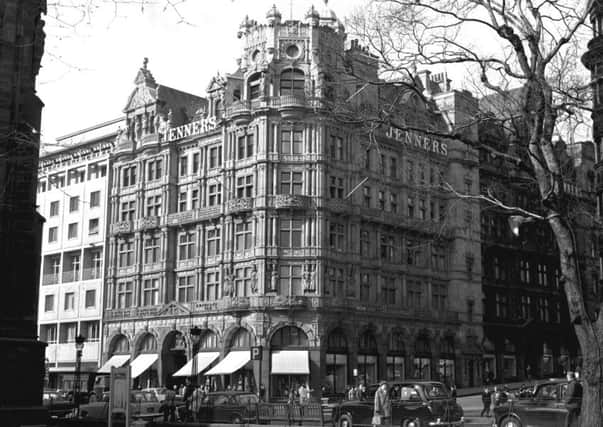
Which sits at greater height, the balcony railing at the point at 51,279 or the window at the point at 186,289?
the balcony railing at the point at 51,279

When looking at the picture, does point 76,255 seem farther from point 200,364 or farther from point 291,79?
point 291,79

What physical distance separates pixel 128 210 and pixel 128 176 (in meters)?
2.89

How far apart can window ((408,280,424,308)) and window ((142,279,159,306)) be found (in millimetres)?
19500

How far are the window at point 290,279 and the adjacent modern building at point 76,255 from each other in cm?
2013

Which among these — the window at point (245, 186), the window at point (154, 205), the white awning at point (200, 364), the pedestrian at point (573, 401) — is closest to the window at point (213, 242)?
the window at point (245, 186)

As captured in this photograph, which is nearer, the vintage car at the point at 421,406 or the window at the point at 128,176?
the vintage car at the point at 421,406

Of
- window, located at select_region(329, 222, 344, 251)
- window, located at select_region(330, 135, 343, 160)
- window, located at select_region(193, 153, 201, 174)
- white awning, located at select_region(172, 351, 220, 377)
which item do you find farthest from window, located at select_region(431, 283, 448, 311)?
window, located at select_region(193, 153, 201, 174)

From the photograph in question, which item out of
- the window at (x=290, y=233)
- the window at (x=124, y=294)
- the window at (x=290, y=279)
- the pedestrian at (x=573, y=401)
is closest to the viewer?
the pedestrian at (x=573, y=401)

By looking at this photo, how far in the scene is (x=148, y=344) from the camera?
65.9 metres

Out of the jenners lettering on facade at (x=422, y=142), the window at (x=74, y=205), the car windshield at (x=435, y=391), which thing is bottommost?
the car windshield at (x=435, y=391)

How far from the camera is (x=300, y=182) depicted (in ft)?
193

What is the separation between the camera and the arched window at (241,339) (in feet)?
192

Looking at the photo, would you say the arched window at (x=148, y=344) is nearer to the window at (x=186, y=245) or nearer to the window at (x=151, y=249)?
the window at (x=151, y=249)

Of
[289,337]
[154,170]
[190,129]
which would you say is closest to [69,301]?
[154,170]
